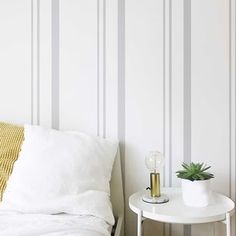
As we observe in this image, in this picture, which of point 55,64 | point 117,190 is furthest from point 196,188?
point 55,64

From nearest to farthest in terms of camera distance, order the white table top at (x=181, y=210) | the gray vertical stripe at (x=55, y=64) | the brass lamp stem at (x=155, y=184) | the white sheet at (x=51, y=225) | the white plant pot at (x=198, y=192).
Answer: the white sheet at (x=51, y=225), the white table top at (x=181, y=210), the white plant pot at (x=198, y=192), the brass lamp stem at (x=155, y=184), the gray vertical stripe at (x=55, y=64)

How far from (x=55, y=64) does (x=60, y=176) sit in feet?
2.37

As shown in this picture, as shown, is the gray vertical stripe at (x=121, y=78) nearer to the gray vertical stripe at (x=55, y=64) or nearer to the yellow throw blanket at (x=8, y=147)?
the gray vertical stripe at (x=55, y=64)

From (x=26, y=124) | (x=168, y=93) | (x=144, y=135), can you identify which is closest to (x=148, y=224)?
(x=144, y=135)

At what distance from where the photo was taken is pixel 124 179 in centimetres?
193

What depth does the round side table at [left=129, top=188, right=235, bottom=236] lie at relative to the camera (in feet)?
4.83

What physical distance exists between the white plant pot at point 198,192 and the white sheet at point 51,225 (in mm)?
416

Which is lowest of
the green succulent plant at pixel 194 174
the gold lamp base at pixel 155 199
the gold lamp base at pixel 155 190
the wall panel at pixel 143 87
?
the gold lamp base at pixel 155 199

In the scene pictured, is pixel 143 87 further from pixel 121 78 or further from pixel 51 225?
pixel 51 225

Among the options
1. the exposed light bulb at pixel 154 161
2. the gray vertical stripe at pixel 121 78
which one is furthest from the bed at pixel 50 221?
the gray vertical stripe at pixel 121 78

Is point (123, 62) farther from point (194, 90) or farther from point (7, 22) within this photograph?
point (7, 22)

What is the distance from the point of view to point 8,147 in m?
1.73

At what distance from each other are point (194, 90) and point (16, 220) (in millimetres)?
1149

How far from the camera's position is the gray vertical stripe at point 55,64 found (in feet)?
6.42
